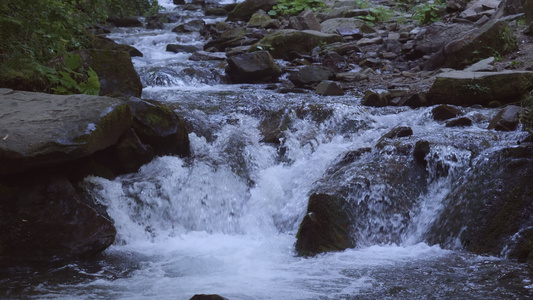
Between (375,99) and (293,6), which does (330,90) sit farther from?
(293,6)

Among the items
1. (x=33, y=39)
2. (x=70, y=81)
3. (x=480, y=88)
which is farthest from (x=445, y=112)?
(x=33, y=39)

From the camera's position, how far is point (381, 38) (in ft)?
42.6

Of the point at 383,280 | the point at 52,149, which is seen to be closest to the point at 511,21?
the point at 383,280

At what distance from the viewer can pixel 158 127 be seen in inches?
235

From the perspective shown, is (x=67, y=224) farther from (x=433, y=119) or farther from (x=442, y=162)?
(x=433, y=119)

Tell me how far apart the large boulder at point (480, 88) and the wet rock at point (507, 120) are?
1368mm

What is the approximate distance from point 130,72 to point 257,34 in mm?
7478

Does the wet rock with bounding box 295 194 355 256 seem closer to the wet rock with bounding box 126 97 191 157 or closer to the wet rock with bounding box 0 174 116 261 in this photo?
the wet rock with bounding box 0 174 116 261

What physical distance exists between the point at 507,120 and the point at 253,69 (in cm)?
531

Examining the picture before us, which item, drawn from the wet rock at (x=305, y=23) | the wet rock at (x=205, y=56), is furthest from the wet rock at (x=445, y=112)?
the wet rock at (x=305, y=23)

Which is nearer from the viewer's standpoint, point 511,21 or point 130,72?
point 130,72

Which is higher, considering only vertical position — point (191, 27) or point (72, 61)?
point (191, 27)

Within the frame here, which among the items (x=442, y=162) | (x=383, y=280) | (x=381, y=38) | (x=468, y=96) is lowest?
(x=383, y=280)

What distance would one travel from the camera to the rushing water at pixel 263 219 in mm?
3674
